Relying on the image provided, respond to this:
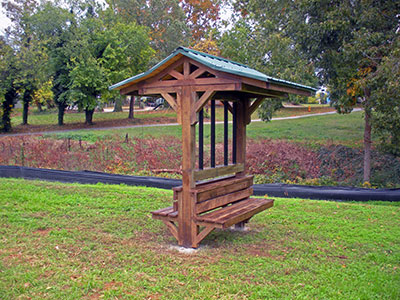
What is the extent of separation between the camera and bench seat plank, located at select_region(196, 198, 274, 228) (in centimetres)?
514

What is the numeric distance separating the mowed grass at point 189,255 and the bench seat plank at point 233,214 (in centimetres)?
44

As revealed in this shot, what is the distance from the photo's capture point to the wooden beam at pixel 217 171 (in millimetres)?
5488

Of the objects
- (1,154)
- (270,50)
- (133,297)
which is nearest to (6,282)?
(133,297)

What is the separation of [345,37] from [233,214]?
8809 millimetres

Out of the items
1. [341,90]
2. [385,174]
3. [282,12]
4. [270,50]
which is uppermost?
[282,12]

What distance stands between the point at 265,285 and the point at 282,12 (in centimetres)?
1149

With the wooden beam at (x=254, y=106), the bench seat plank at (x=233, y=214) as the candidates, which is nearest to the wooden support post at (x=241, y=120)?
the wooden beam at (x=254, y=106)

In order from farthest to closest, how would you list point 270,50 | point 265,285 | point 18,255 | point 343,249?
1. point 270,50
2. point 343,249
3. point 18,255
4. point 265,285

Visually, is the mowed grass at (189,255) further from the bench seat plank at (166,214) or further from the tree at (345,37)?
the tree at (345,37)

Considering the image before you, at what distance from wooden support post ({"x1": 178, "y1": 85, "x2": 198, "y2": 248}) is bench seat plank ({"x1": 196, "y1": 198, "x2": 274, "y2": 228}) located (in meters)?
0.19

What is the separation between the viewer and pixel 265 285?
166 inches

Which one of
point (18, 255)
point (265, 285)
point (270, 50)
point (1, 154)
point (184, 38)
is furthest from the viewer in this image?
point (184, 38)

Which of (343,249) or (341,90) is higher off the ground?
(341,90)

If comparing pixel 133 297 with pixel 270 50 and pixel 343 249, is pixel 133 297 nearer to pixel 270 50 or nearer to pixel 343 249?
pixel 343 249
